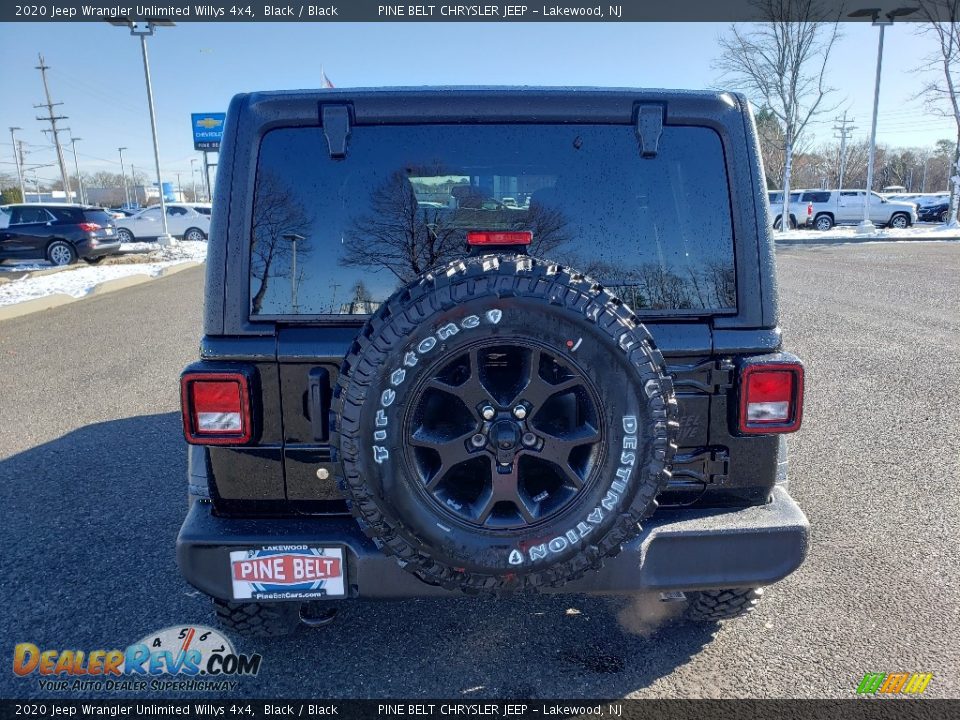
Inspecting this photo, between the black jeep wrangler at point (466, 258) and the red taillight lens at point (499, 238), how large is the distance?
1 cm

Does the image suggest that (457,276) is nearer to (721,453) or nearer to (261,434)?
(261,434)

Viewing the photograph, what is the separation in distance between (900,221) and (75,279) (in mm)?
34233

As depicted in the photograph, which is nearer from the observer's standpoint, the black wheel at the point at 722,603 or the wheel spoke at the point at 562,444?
the wheel spoke at the point at 562,444

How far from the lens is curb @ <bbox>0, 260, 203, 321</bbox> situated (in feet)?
34.4

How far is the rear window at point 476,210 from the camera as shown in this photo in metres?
2.23

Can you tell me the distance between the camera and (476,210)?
7.74 ft

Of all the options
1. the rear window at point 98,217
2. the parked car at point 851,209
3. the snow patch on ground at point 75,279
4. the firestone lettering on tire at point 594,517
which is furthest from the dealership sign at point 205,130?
the firestone lettering on tire at point 594,517

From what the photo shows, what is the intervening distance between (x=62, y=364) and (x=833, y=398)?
26.3ft

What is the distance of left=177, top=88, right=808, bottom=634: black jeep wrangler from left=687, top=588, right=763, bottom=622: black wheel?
356 millimetres

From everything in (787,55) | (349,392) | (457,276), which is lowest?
(349,392)

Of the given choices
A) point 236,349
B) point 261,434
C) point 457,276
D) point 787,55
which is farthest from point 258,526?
point 787,55

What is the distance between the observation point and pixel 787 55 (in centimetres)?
3086

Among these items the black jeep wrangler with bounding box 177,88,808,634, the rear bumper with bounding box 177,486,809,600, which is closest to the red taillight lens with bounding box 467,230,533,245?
the black jeep wrangler with bounding box 177,88,808,634

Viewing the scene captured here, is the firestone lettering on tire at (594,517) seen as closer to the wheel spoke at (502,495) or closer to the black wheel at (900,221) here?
the wheel spoke at (502,495)
